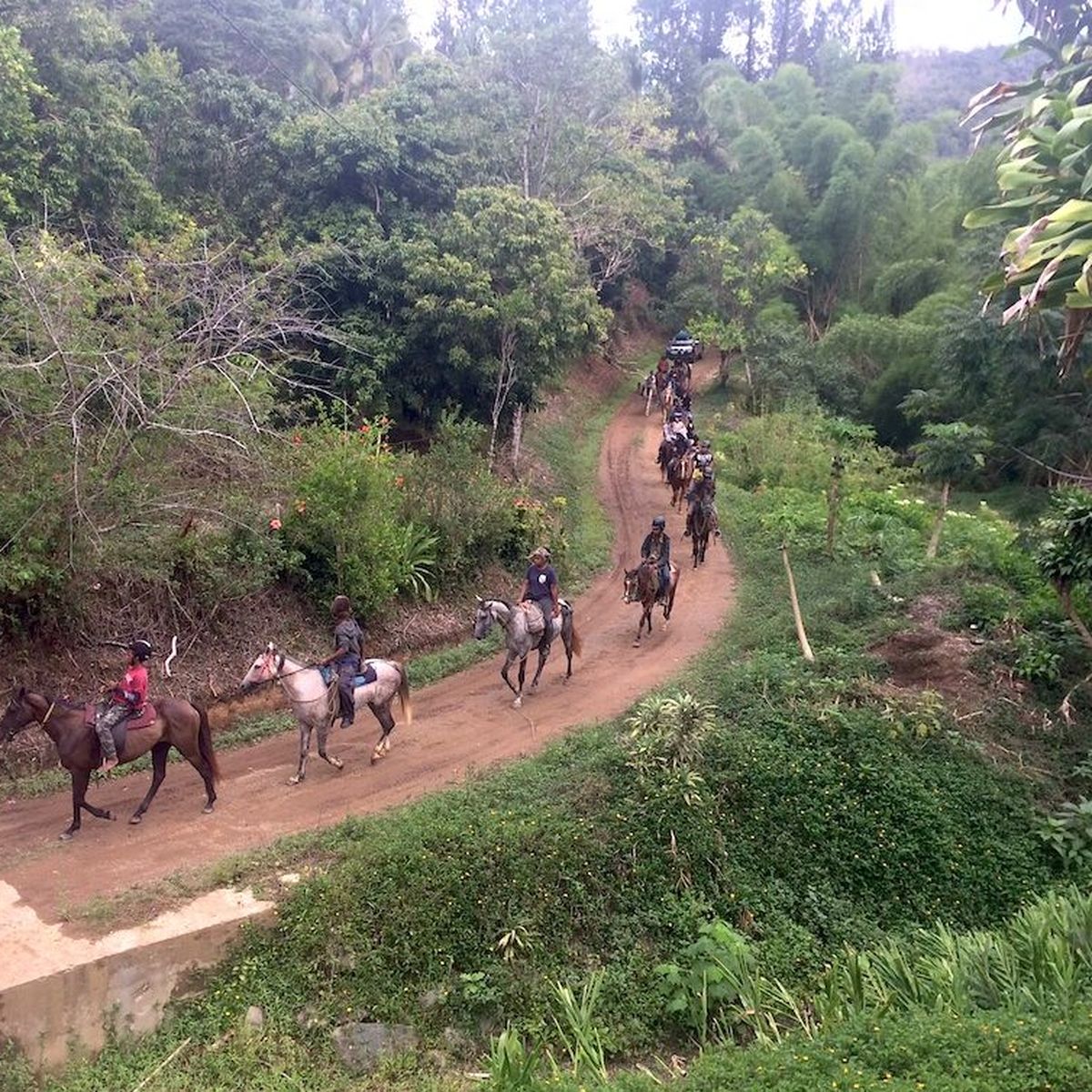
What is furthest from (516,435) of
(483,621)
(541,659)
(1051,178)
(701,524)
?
(1051,178)

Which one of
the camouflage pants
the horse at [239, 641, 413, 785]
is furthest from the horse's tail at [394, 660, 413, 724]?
the camouflage pants

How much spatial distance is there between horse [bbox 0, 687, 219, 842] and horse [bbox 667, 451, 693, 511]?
13.8 metres

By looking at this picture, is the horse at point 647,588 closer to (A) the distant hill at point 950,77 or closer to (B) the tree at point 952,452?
(B) the tree at point 952,452

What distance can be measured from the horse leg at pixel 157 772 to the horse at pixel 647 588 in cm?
→ 724

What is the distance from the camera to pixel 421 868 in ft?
27.6

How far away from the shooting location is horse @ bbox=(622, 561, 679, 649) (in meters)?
14.1

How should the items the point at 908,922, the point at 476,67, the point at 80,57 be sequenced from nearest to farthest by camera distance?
the point at 908,922
the point at 80,57
the point at 476,67

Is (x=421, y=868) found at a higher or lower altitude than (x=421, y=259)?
lower

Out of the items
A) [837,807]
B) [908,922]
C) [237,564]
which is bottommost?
[908,922]

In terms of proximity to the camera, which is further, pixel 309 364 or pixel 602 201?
pixel 602 201

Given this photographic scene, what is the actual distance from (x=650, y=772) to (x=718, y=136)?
39936 millimetres

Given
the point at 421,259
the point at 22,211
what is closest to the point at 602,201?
the point at 421,259

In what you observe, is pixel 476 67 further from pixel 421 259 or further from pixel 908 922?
pixel 908 922

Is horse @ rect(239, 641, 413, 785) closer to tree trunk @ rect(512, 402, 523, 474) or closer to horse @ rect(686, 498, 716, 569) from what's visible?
horse @ rect(686, 498, 716, 569)
